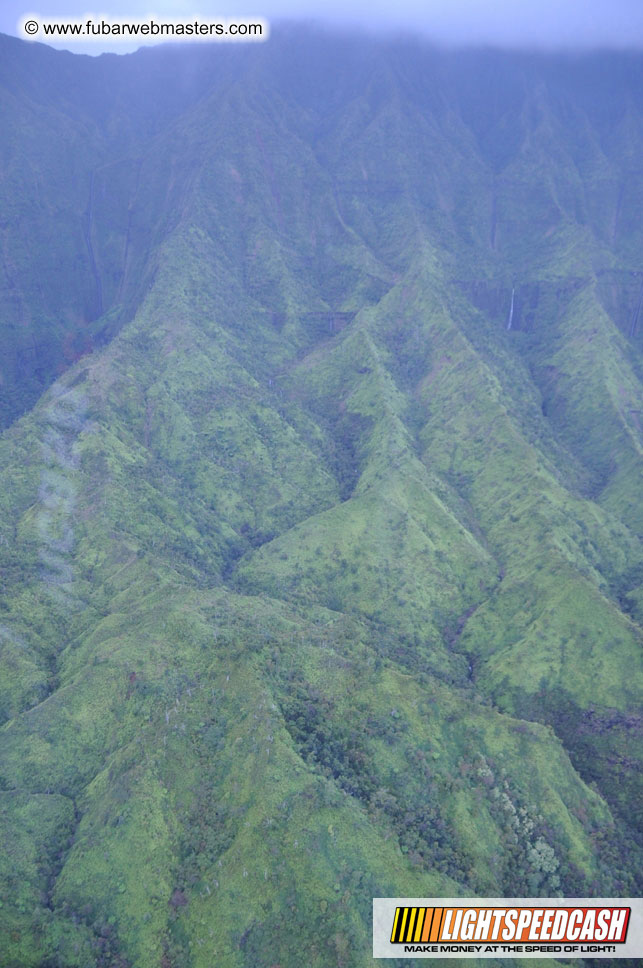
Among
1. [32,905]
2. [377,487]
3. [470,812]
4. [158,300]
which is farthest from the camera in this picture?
[158,300]

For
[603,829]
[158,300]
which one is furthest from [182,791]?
[158,300]

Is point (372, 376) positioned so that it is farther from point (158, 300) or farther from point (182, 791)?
point (182, 791)

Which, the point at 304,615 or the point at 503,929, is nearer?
the point at 503,929

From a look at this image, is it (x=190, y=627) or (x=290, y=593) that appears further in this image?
(x=290, y=593)

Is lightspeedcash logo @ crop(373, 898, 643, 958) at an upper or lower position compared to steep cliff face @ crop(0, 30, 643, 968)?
lower

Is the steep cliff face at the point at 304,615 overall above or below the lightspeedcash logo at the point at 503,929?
above

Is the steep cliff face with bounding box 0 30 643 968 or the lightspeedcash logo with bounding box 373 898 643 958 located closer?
the lightspeedcash logo with bounding box 373 898 643 958

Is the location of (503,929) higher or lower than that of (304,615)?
lower

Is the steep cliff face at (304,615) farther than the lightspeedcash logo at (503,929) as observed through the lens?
Yes
